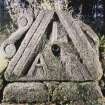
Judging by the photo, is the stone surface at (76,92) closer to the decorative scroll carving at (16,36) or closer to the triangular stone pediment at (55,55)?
the triangular stone pediment at (55,55)

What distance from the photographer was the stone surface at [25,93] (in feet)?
18.6

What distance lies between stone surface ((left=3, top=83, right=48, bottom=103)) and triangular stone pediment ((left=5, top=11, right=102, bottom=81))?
10 centimetres

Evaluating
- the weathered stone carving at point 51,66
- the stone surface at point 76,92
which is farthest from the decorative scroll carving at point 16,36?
the stone surface at point 76,92

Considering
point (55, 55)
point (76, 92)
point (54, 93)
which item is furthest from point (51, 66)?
point (76, 92)

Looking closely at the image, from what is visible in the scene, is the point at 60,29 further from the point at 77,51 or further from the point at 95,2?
the point at 95,2

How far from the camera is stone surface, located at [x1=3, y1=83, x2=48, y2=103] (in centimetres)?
566

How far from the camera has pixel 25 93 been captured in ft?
18.6

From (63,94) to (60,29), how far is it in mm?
964

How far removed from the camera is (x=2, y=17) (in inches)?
375

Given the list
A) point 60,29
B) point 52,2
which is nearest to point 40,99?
point 60,29

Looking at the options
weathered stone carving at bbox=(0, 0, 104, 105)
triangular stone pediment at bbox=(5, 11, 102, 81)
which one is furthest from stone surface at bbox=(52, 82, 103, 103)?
triangular stone pediment at bbox=(5, 11, 102, 81)

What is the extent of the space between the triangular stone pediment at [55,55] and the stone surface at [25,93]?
10cm

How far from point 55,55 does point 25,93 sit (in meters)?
0.71

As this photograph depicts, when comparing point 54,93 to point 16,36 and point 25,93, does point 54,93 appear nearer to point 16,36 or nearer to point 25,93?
point 25,93
